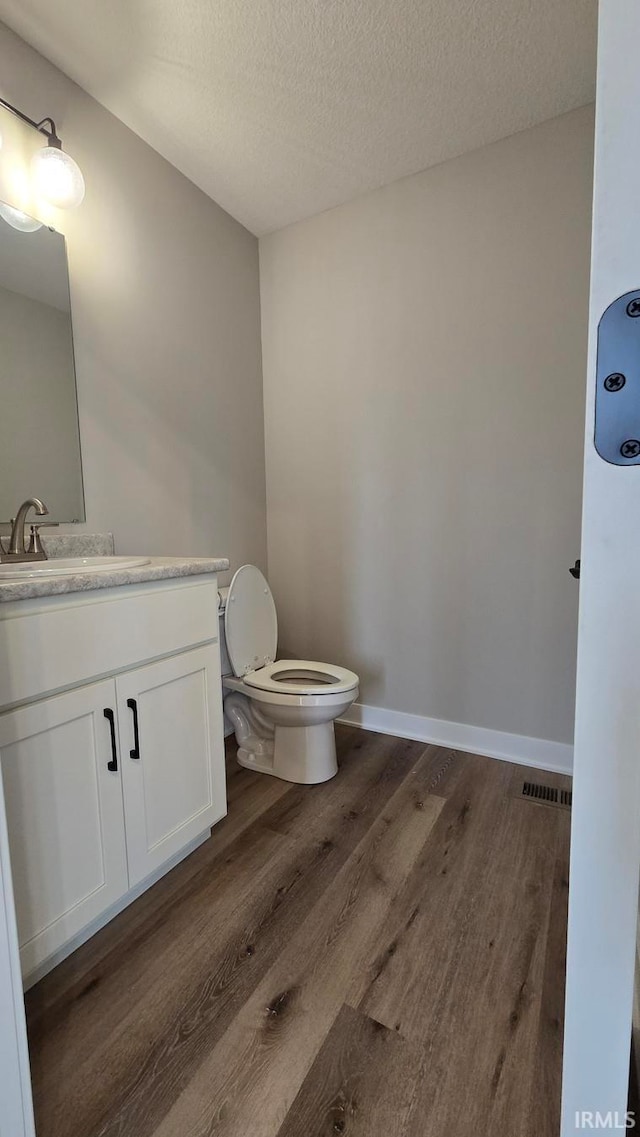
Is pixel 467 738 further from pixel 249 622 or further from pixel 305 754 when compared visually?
pixel 249 622

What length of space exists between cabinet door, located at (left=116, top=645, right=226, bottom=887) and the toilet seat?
13.0 inches

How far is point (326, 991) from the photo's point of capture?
1016mm

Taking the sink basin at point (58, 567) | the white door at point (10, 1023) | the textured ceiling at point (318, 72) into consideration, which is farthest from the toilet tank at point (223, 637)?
the textured ceiling at point (318, 72)

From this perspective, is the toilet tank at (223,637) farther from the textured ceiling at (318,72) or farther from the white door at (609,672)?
the textured ceiling at (318,72)

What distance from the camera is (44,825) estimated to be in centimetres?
96

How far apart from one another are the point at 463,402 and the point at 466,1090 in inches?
76.3

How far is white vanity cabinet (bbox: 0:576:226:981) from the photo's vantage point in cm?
93

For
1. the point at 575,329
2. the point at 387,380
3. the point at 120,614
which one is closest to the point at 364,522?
A: the point at 387,380

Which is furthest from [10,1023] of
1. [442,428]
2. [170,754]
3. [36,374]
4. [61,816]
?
[442,428]

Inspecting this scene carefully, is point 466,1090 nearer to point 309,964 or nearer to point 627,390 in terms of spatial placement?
point 309,964

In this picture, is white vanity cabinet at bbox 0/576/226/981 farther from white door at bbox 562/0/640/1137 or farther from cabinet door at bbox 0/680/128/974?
white door at bbox 562/0/640/1137

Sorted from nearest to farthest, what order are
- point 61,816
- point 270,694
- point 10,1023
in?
point 10,1023 < point 61,816 < point 270,694

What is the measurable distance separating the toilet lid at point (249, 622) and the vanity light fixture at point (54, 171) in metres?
1.29

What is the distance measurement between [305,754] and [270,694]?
288 millimetres
